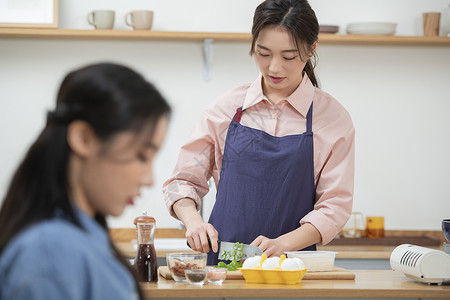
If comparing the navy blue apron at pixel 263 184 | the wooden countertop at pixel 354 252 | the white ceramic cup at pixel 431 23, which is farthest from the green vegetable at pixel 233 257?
the white ceramic cup at pixel 431 23

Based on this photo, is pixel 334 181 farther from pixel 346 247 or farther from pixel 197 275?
pixel 346 247

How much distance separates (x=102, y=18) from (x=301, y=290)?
228 centimetres

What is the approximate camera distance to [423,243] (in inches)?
145

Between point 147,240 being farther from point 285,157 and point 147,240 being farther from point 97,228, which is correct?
point 97,228

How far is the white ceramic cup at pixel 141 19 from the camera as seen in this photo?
12.1ft

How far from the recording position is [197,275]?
1.93 m

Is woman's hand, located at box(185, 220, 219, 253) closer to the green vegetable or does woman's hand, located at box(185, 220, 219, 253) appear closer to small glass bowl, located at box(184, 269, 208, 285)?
the green vegetable

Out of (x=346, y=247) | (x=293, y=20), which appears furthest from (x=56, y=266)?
(x=346, y=247)

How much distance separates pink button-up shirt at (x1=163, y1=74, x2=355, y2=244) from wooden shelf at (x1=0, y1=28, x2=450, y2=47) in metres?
1.34

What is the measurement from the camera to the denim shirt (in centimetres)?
82

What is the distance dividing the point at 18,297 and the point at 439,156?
352 cm

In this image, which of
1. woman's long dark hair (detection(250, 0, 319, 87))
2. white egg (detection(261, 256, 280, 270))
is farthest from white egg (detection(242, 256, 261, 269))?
woman's long dark hair (detection(250, 0, 319, 87))

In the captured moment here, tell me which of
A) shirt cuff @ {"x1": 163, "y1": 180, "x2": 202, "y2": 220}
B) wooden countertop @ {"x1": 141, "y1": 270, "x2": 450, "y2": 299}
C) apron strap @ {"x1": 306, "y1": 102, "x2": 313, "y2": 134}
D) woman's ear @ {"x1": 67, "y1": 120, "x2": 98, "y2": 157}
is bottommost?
wooden countertop @ {"x1": 141, "y1": 270, "x2": 450, "y2": 299}

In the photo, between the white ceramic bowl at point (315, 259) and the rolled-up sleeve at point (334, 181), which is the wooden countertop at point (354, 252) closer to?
the rolled-up sleeve at point (334, 181)
